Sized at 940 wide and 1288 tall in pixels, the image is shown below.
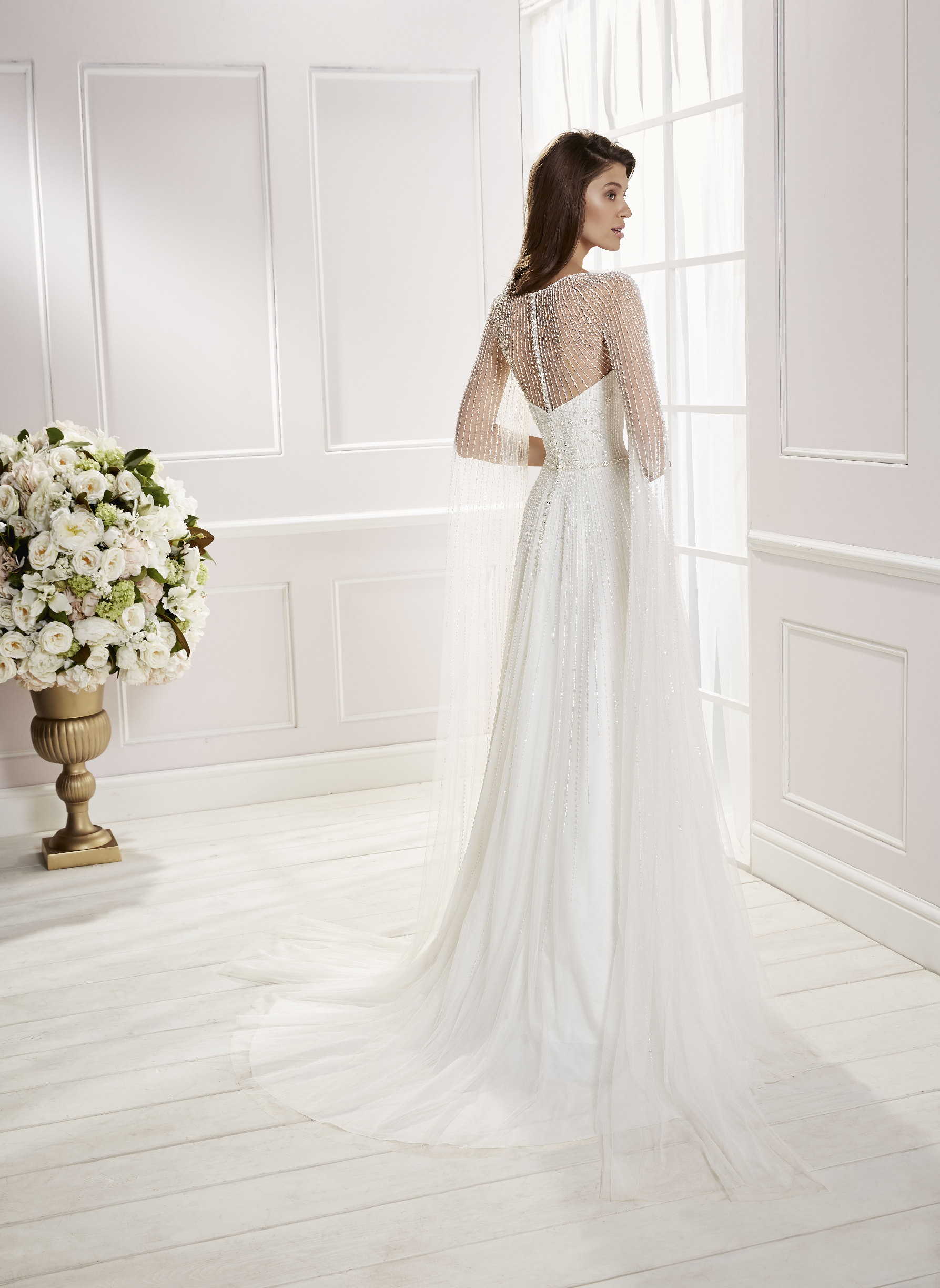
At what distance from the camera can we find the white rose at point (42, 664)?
11.8 ft

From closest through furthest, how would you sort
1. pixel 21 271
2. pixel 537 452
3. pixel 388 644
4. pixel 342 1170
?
pixel 342 1170 → pixel 537 452 → pixel 21 271 → pixel 388 644

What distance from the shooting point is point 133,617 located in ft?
12.0

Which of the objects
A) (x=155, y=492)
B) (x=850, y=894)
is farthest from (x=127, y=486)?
(x=850, y=894)

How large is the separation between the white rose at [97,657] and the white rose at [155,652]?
110 mm

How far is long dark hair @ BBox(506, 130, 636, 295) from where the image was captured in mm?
2389

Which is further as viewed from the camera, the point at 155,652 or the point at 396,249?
the point at 396,249

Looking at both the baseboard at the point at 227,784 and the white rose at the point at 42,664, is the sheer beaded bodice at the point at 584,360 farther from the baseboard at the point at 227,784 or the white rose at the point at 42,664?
the baseboard at the point at 227,784

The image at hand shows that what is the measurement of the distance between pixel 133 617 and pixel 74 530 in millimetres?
299

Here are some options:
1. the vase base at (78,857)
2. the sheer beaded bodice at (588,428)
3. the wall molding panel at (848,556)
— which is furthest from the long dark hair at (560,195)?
the vase base at (78,857)

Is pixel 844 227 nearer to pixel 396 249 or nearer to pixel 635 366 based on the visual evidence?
pixel 635 366

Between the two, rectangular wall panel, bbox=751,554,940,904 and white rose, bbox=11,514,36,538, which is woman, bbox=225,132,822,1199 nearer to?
rectangular wall panel, bbox=751,554,940,904

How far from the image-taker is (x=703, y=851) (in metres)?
2.47

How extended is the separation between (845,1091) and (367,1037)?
0.95 metres

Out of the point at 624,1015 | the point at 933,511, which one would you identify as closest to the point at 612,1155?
the point at 624,1015
